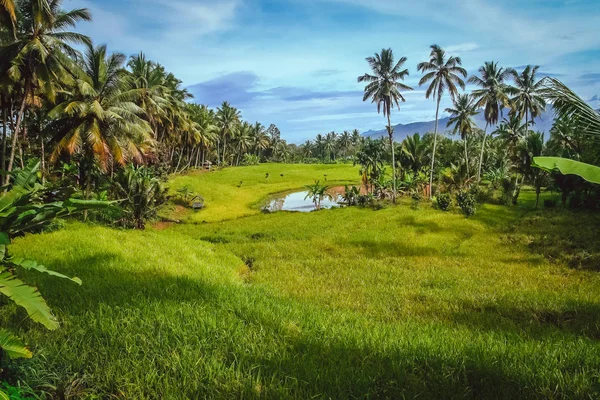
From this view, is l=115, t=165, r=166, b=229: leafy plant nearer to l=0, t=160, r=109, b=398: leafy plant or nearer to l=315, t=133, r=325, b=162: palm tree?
l=0, t=160, r=109, b=398: leafy plant

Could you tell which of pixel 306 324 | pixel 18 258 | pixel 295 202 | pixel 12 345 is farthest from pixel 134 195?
pixel 295 202

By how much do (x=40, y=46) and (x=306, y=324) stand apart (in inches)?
764

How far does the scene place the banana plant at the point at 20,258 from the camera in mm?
4086

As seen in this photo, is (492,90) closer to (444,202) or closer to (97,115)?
(444,202)

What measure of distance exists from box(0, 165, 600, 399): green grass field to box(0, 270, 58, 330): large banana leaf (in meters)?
0.85

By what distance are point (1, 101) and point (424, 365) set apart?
2793 centimetres

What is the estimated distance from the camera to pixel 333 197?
51250 mm

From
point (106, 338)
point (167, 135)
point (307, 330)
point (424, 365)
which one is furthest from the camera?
point (167, 135)

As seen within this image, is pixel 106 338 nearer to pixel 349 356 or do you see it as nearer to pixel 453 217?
pixel 349 356

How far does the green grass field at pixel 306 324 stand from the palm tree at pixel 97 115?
28.1ft

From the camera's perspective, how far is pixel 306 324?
6559 mm

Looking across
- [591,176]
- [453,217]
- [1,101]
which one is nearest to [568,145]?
[453,217]

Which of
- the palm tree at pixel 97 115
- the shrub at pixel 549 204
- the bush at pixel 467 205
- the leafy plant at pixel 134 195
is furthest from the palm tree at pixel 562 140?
the palm tree at pixel 97 115

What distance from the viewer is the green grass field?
14.8 feet
